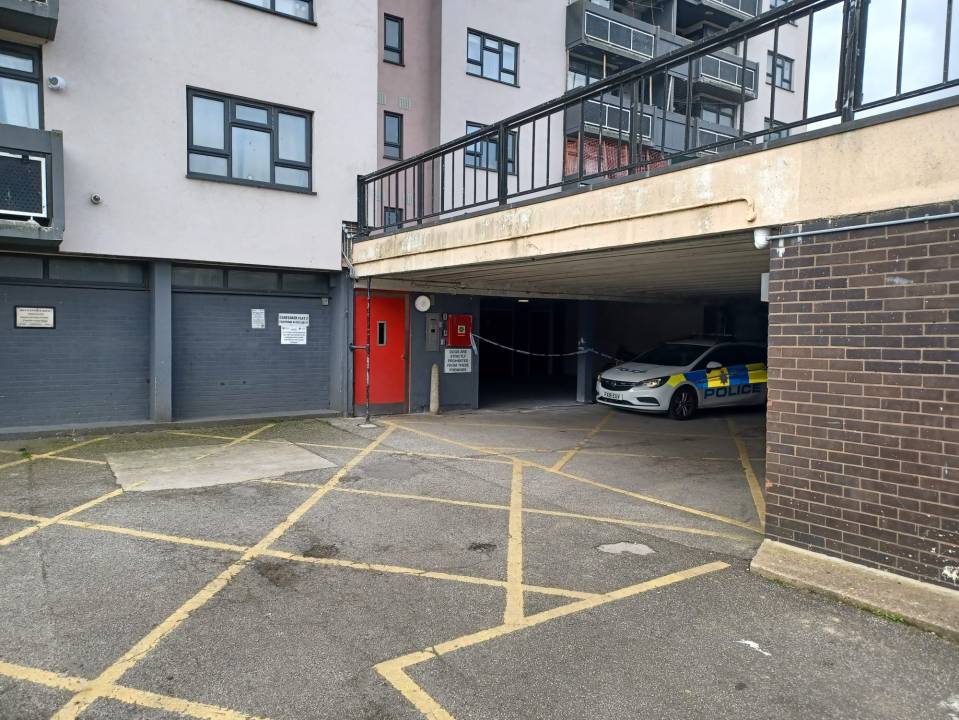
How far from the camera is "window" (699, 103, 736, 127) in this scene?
2420 cm

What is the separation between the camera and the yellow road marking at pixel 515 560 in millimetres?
4004

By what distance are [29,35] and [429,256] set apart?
238 inches

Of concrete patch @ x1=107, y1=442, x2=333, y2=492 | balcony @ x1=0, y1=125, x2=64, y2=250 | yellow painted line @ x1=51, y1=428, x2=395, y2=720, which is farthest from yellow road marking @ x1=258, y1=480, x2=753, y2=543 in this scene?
balcony @ x1=0, y1=125, x2=64, y2=250

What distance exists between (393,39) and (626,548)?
1588 cm

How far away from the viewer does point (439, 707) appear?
3.01 meters

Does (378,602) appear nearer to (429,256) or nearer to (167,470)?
(167,470)

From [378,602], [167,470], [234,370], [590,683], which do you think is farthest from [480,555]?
[234,370]

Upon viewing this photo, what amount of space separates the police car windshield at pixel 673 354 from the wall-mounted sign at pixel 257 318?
7407 millimetres

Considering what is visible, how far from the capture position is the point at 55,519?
5664 mm

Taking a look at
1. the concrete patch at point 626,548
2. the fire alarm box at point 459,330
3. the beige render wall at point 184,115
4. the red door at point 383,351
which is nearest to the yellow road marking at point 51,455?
the beige render wall at point 184,115

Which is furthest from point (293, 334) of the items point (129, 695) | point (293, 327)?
point (129, 695)

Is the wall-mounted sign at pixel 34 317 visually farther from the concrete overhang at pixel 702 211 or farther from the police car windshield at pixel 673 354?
the police car windshield at pixel 673 354

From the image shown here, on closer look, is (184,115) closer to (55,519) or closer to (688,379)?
(55,519)

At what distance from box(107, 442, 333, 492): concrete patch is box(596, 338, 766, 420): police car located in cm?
638
